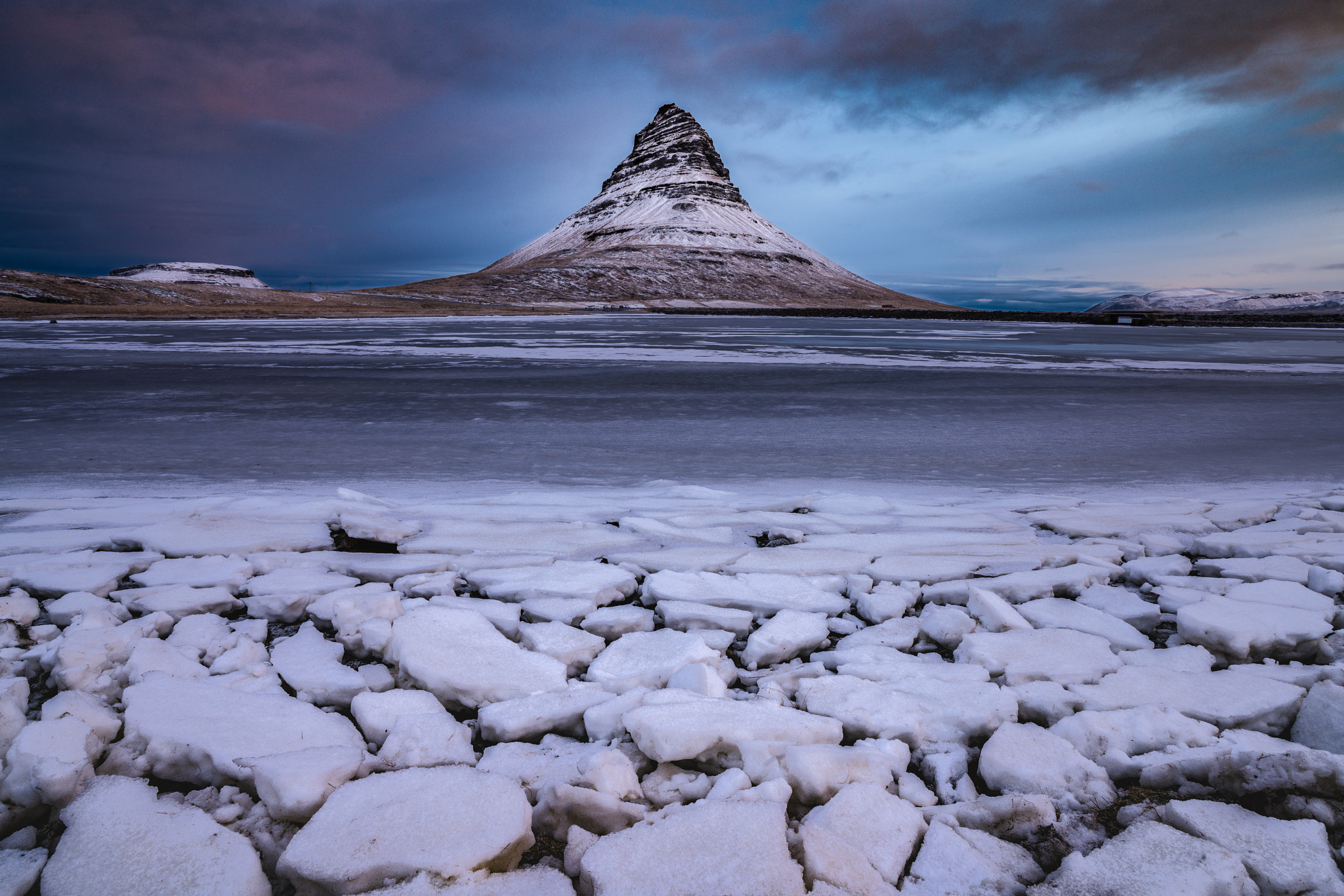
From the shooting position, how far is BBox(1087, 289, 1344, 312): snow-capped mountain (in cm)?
11319

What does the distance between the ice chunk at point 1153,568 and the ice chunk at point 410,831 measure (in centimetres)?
209

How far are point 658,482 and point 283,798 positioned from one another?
7.67 feet

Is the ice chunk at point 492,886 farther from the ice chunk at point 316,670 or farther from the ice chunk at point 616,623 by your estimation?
the ice chunk at point 616,623

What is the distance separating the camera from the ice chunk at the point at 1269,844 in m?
1.14

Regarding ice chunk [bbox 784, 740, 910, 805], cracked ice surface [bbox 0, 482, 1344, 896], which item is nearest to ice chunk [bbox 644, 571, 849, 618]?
cracked ice surface [bbox 0, 482, 1344, 896]

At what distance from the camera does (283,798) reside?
4.16ft

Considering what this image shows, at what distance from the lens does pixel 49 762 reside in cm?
130

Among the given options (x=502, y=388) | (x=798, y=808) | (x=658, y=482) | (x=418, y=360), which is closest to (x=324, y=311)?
(x=418, y=360)

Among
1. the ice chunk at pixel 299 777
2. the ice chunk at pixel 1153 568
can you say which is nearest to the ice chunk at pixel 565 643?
the ice chunk at pixel 299 777

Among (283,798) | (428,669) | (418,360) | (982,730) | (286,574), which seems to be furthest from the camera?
(418,360)

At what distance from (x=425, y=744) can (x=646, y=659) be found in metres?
0.56

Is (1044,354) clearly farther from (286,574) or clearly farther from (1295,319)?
(1295,319)

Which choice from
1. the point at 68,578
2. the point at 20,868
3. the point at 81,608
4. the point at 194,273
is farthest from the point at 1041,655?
the point at 194,273

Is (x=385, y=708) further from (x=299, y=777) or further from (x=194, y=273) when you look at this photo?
(x=194, y=273)
